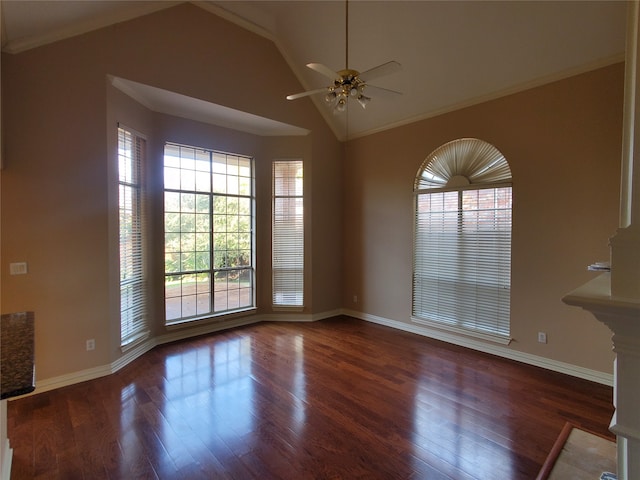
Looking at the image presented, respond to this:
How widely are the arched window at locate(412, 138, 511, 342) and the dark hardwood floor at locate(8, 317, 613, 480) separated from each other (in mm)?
649

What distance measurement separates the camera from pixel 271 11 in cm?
461

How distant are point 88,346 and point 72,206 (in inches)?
58.3

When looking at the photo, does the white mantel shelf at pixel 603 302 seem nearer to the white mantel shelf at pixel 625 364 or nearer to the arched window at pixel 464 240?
the white mantel shelf at pixel 625 364

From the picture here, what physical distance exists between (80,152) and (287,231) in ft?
10.0

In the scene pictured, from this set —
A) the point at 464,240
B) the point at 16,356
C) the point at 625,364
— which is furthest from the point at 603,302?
the point at 464,240

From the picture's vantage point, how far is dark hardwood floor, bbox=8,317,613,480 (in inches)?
85.4

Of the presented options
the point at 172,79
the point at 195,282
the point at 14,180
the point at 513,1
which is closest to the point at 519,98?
the point at 513,1

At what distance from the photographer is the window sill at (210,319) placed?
4.61 m

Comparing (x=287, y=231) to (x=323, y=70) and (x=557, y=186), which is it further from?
(x=557, y=186)

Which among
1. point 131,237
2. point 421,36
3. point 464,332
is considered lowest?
point 464,332

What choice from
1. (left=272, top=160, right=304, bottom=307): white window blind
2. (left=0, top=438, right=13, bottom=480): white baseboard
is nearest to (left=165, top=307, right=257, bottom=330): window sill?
(left=272, top=160, right=304, bottom=307): white window blind

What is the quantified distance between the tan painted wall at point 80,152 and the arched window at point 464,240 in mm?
3158

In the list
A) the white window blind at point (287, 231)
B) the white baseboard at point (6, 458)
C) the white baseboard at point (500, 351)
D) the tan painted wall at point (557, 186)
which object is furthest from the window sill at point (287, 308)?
the white baseboard at point (6, 458)

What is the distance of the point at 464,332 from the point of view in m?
4.42
